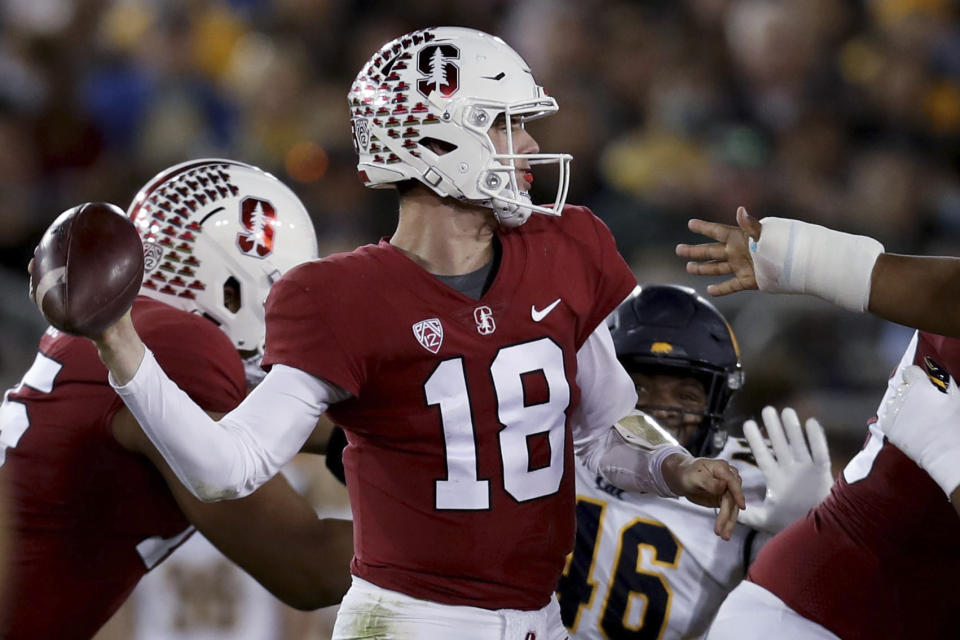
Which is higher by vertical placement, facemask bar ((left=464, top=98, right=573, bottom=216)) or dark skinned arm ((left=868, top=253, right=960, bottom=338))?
facemask bar ((left=464, top=98, right=573, bottom=216))

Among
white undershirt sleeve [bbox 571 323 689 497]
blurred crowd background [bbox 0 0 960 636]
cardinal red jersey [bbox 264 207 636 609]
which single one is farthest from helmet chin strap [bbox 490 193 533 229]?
blurred crowd background [bbox 0 0 960 636]

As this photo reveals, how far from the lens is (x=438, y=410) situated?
2293 mm

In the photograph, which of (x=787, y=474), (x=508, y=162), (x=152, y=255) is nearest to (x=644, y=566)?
(x=787, y=474)

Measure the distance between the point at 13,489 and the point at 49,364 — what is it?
0.30 meters

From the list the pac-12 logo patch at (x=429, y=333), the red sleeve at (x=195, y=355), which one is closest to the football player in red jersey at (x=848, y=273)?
the pac-12 logo patch at (x=429, y=333)

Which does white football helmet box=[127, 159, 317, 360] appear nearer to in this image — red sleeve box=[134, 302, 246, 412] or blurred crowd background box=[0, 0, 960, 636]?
red sleeve box=[134, 302, 246, 412]

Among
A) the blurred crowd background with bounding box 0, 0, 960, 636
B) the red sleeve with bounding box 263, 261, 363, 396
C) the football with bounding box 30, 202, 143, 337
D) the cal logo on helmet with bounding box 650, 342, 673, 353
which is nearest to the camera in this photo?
the football with bounding box 30, 202, 143, 337

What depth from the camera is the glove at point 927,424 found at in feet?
7.67

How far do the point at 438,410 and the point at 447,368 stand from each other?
0.27 feet

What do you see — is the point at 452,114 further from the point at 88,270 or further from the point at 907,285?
the point at 907,285

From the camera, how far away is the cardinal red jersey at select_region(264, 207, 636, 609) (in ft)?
7.44

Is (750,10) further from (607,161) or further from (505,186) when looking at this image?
(505,186)

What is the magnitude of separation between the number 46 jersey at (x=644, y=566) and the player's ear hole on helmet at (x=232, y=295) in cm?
102

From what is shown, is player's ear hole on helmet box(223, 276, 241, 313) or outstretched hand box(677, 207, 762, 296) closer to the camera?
outstretched hand box(677, 207, 762, 296)
